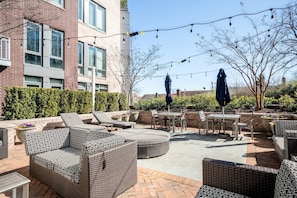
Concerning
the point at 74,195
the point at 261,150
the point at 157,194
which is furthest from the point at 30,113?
the point at 261,150

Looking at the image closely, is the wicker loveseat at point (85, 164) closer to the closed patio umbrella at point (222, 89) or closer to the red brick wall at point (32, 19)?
the closed patio umbrella at point (222, 89)

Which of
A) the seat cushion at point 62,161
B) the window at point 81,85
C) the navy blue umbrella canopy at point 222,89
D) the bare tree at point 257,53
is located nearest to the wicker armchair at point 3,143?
the seat cushion at point 62,161

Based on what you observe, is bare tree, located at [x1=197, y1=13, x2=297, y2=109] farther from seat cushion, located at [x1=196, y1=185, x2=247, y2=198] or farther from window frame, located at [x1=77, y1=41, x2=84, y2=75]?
seat cushion, located at [x1=196, y1=185, x2=247, y2=198]

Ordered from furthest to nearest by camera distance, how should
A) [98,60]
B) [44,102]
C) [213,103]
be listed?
[98,60] → [213,103] → [44,102]

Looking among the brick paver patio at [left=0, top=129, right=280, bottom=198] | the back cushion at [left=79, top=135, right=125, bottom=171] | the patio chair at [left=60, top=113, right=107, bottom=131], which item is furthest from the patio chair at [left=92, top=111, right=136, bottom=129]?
the back cushion at [left=79, top=135, right=125, bottom=171]

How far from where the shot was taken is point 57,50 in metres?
10.4

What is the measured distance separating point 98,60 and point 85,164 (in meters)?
12.1

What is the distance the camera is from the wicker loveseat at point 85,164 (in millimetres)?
2238

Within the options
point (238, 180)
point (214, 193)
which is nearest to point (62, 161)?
point (214, 193)

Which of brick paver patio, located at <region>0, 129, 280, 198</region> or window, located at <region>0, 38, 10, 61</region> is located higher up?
window, located at <region>0, 38, 10, 61</region>

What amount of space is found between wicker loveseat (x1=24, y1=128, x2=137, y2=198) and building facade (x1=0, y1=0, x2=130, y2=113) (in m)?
5.77

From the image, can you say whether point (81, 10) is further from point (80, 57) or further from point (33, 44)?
point (33, 44)

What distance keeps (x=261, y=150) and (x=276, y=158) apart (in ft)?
2.31

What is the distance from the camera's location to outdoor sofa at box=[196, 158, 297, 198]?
5.82 feet
